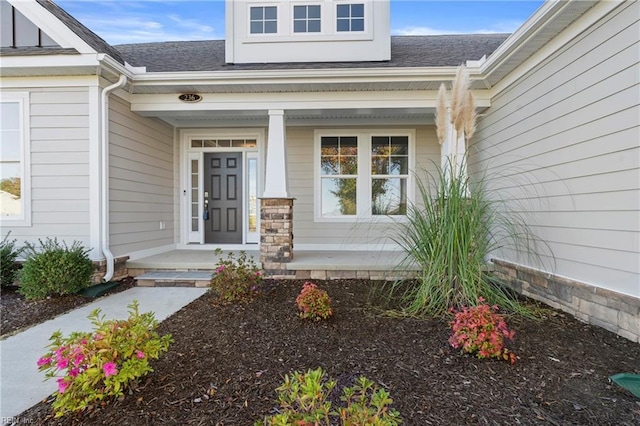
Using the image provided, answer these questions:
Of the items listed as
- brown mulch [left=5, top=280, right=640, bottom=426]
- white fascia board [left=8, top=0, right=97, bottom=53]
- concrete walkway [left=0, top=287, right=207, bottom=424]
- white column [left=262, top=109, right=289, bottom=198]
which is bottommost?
concrete walkway [left=0, top=287, right=207, bottom=424]

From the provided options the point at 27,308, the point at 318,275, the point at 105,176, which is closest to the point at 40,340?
the point at 27,308

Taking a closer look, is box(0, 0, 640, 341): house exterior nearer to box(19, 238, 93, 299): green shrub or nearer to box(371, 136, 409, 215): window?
box(371, 136, 409, 215): window

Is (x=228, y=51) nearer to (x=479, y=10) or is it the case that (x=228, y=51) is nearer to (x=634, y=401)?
(x=479, y=10)

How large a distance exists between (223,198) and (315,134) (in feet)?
7.15

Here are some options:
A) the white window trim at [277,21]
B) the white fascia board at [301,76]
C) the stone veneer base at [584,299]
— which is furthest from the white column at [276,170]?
the stone veneer base at [584,299]

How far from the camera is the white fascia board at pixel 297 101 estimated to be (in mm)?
4508

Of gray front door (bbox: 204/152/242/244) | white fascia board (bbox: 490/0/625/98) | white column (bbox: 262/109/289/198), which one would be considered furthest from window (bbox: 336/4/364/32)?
gray front door (bbox: 204/152/242/244)

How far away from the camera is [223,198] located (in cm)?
606

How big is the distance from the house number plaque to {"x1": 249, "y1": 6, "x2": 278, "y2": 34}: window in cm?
184

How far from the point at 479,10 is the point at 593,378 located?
5.69 m

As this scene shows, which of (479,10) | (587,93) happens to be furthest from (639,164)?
(479,10)

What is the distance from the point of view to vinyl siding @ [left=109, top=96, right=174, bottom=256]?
173 inches

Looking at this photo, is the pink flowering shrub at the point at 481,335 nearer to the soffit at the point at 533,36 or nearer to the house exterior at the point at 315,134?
the house exterior at the point at 315,134

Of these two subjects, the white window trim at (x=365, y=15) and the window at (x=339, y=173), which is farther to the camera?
the window at (x=339, y=173)
